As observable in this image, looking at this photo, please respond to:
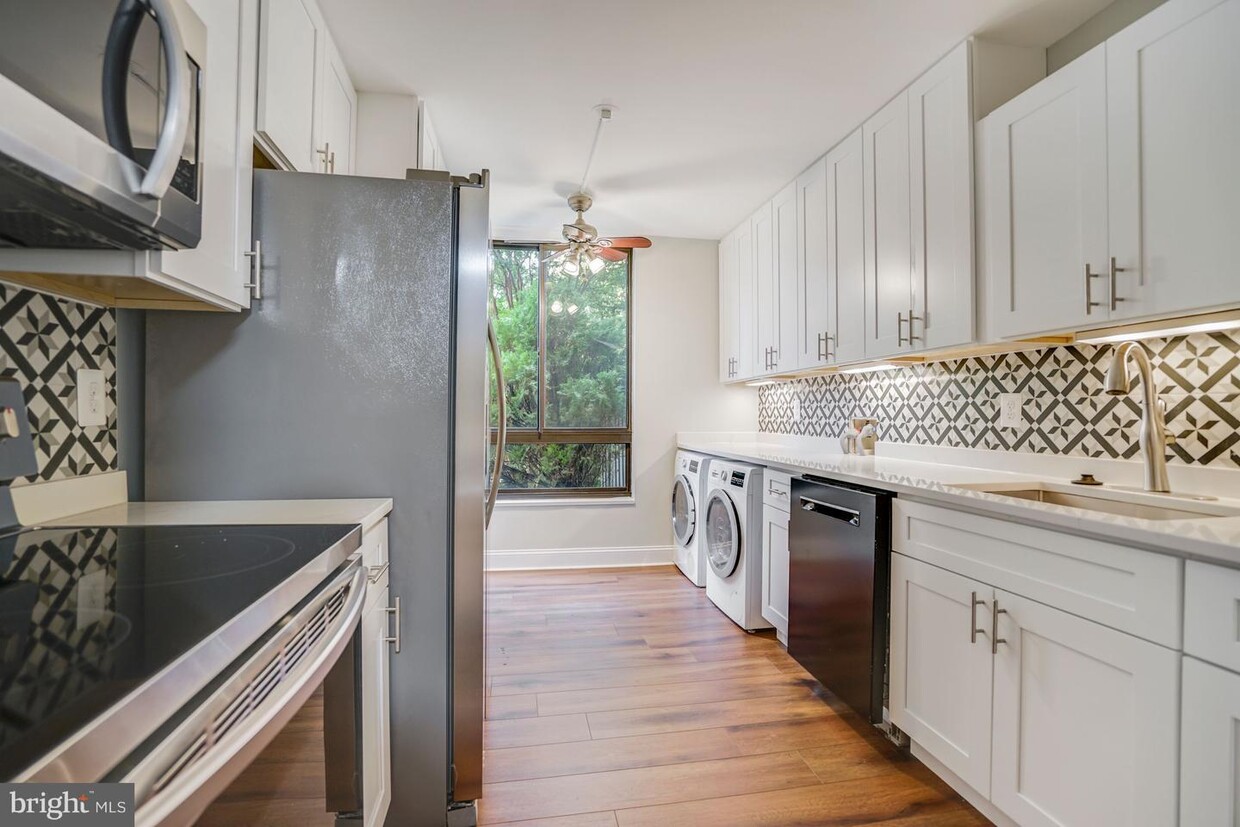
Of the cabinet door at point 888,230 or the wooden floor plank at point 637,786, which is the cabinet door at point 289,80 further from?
the cabinet door at point 888,230

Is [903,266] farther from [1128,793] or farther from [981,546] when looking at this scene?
[1128,793]

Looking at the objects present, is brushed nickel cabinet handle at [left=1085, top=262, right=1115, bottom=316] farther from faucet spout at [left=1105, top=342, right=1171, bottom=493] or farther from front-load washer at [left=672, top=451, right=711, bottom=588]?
front-load washer at [left=672, top=451, right=711, bottom=588]

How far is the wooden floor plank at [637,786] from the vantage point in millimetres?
1705

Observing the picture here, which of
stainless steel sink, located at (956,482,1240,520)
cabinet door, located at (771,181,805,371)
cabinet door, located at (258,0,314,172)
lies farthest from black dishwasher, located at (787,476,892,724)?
cabinet door, located at (258,0,314,172)

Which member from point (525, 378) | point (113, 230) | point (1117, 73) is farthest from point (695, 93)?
point (525, 378)

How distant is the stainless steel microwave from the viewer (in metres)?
0.74

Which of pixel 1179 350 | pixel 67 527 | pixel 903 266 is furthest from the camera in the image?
pixel 903 266

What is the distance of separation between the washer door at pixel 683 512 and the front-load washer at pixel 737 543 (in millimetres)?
406

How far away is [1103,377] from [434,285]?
7.13ft

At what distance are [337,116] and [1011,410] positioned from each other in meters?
2.88

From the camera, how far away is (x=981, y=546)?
161cm

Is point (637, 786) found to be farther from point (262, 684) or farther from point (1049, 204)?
point (1049, 204)

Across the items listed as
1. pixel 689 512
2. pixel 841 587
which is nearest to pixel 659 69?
pixel 841 587

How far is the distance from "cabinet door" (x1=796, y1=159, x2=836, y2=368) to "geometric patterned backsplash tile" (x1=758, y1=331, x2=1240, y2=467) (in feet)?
1.36
